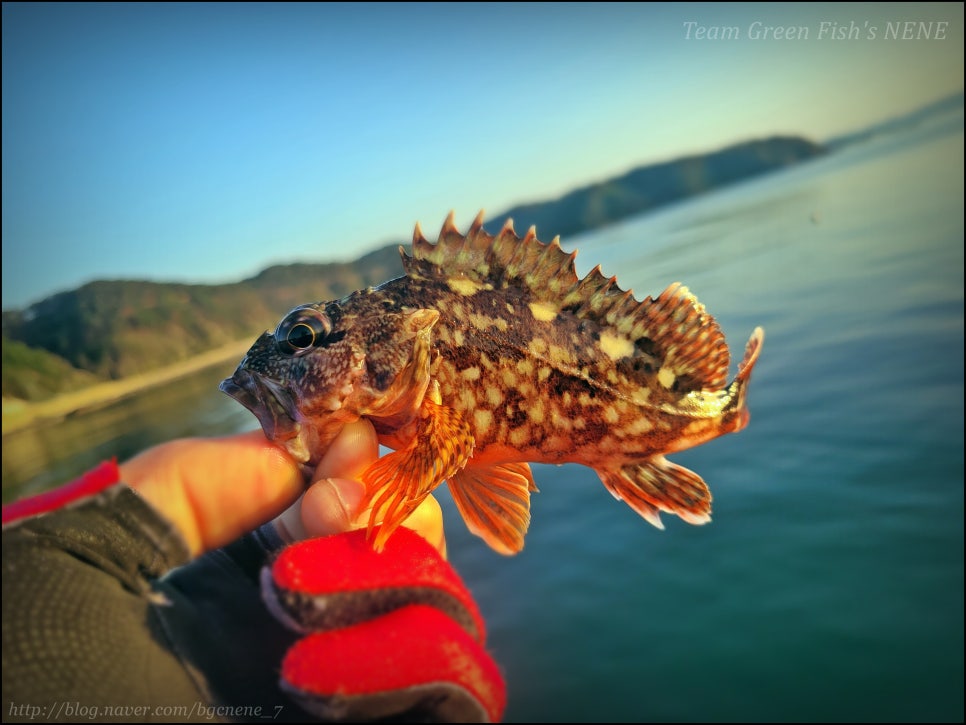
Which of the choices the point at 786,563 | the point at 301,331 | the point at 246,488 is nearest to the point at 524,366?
the point at 301,331

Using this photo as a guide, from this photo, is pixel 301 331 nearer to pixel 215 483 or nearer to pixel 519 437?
pixel 215 483

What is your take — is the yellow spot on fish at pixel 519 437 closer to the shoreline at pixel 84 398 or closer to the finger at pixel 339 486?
the finger at pixel 339 486

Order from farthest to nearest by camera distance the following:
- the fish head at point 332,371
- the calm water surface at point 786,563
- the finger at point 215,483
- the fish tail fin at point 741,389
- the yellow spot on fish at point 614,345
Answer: the calm water surface at point 786,563
the fish tail fin at point 741,389
the yellow spot on fish at point 614,345
the fish head at point 332,371
the finger at point 215,483

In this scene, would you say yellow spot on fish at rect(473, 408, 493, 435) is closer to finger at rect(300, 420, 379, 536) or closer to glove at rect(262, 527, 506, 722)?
finger at rect(300, 420, 379, 536)

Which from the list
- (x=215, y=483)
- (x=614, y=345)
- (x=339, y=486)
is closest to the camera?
(x=215, y=483)

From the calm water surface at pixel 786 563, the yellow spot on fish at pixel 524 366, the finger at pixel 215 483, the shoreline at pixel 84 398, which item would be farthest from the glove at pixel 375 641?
the shoreline at pixel 84 398

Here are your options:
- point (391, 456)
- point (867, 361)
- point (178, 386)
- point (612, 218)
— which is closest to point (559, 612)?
point (391, 456)
